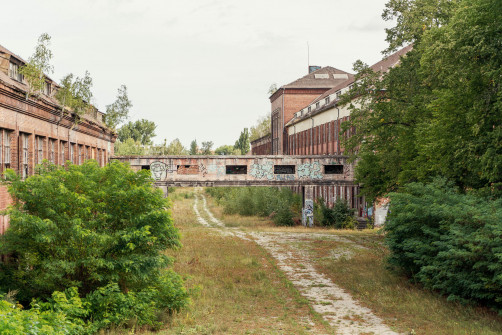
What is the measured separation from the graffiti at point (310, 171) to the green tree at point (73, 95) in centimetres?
1917

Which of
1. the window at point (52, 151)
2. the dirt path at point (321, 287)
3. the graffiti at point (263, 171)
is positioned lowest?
the dirt path at point (321, 287)

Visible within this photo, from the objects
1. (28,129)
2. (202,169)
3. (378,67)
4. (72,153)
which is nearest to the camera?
(28,129)

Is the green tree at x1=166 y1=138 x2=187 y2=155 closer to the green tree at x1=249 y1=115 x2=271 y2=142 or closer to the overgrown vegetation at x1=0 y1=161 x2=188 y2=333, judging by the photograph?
the green tree at x1=249 y1=115 x2=271 y2=142

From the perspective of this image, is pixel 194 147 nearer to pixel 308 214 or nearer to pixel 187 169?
pixel 308 214

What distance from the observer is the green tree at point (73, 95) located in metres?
23.7

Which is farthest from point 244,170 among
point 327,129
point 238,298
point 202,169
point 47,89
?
point 238,298

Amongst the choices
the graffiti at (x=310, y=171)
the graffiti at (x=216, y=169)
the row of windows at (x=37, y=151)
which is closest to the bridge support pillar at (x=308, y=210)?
the graffiti at (x=310, y=171)

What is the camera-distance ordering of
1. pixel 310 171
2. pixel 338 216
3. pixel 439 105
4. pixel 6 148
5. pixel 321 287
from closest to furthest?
pixel 6 148
pixel 321 287
pixel 439 105
pixel 310 171
pixel 338 216

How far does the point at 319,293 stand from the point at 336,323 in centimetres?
366

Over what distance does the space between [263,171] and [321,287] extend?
22506 millimetres

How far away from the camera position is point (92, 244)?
13820 mm

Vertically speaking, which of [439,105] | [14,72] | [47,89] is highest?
[47,89]

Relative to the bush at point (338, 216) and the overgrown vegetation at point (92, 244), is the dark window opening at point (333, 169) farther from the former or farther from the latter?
the overgrown vegetation at point (92, 244)

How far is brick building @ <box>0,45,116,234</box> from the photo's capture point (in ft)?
58.8
